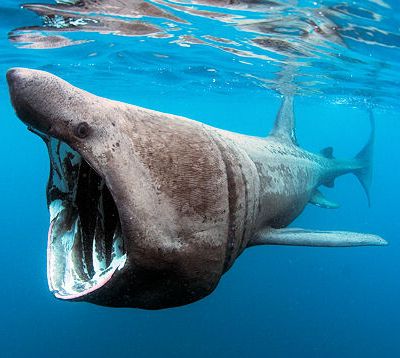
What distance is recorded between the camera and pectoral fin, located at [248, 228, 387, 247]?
4.16 m

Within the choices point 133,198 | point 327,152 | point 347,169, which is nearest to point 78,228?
point 133,198

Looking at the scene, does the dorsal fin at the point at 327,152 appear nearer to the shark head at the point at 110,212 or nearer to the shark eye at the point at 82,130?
the shark head at the point at 110,212

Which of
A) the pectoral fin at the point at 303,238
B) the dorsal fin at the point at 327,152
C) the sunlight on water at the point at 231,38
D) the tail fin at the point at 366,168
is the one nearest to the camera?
the pectoral fin at the point at 303,238

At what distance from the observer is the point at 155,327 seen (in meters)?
16.6

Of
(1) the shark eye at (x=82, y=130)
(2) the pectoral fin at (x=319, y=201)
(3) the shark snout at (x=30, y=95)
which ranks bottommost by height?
(2) the pectoral fin at (x=319, y=201)

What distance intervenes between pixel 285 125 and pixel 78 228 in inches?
226

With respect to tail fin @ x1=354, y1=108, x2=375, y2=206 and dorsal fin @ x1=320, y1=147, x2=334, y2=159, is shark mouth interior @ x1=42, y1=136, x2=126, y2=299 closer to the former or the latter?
dorsal fin @ x1=320, y1=147, x2=334, y2=159

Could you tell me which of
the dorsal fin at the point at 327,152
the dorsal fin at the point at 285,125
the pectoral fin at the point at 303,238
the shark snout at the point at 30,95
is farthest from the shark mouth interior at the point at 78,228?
the dorsal fin at the point at 327,152

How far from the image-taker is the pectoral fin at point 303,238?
4.16m

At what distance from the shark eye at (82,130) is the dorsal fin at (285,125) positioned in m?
5.24

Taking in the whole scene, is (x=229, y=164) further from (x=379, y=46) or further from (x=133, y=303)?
(x=379, y=46)

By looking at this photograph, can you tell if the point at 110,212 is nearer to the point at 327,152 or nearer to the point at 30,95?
the point at 30,95

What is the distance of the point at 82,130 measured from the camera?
90.7 inches

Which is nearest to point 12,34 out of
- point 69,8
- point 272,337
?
point 69,8
